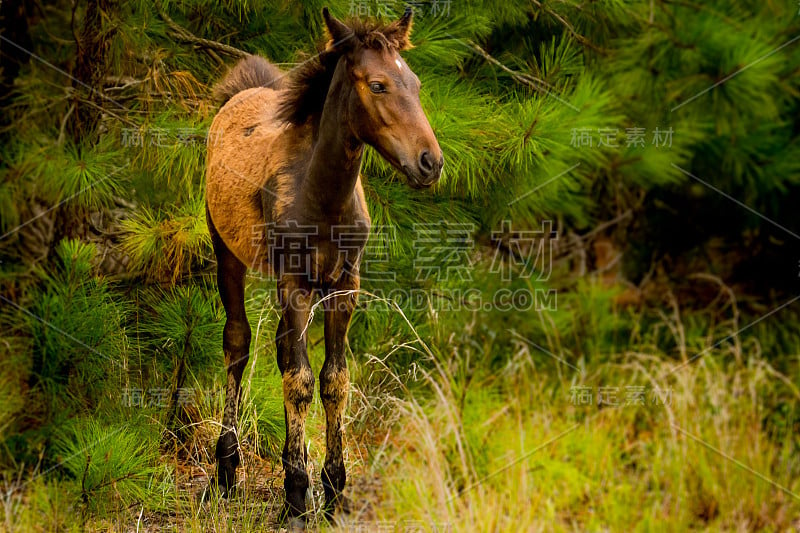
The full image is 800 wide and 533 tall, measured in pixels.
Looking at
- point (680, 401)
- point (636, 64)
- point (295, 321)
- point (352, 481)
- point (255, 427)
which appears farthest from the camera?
point (636, 64)

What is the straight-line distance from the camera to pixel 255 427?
363 centimetres

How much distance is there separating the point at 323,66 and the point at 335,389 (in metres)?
1.02

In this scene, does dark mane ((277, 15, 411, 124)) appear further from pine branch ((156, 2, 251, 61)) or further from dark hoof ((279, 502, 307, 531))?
dark hoof ((279, 502, 307, 531))

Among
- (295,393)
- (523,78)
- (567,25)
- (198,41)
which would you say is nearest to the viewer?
(295,393)

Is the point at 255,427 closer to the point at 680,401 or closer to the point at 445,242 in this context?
the point at 445,242

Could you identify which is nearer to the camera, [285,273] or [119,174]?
[285,273]

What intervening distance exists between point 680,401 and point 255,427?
224cm

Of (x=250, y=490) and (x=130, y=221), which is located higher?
(x=130, y=221)

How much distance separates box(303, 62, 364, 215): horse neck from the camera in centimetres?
281

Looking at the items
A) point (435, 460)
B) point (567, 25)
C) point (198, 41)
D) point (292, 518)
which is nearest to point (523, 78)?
point (567, 25)

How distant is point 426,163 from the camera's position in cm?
250

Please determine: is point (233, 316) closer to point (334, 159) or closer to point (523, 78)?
Result: point (334, 159)

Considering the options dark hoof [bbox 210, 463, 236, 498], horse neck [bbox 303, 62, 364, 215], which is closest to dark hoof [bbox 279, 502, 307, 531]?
dark hoof [bbox 210, 463, 236, 498]

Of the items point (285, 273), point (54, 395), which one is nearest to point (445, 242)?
point (285, 273)
